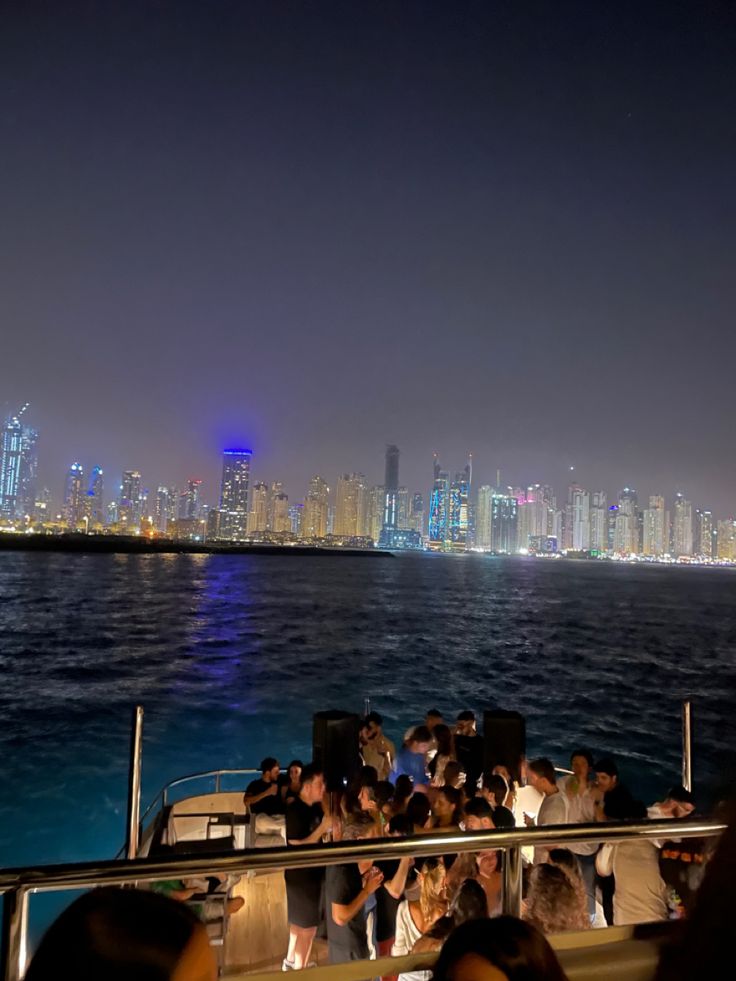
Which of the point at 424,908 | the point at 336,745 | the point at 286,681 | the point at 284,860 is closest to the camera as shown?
the point at 284,860

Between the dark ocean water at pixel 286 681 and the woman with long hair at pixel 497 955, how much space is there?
1.95 feet

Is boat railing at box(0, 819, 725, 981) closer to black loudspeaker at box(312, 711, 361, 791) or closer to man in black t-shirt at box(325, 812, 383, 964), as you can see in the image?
man in black t-shirt at box(325, 812, 383, 964)

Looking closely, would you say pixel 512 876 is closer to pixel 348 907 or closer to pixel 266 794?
pixel 348 907

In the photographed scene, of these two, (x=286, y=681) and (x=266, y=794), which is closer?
(x=266, y=794)

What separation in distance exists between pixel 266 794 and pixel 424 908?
103 inches

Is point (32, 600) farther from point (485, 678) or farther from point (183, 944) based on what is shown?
point (183, 944)

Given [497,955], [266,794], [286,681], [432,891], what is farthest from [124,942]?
[286,681]

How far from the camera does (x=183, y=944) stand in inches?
50.5

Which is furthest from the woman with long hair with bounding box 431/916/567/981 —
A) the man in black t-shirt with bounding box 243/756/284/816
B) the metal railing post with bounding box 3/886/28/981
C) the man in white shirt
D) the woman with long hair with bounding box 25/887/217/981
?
the man in black t-shirt with bounding box 243/756/284/816

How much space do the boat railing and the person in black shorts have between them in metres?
2.72

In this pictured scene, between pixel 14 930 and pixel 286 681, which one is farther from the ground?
pixel 14 930

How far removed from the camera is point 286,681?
36406 mm

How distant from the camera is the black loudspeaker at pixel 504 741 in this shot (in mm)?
6996

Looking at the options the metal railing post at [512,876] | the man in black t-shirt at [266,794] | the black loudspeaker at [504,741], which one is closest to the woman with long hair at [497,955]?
the metal railing post at [512,876]
